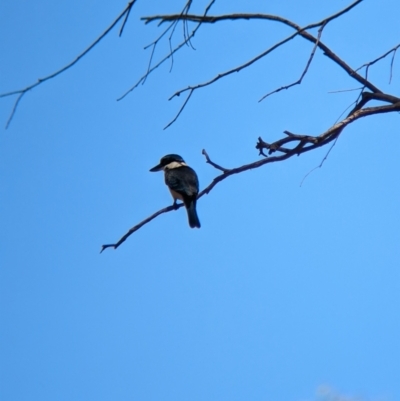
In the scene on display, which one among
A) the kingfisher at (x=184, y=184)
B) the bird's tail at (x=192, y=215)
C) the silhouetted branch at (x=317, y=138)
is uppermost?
the kingfisher at (x=184, y=184)

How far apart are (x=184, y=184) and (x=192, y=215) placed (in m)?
0.52

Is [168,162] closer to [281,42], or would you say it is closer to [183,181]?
[183,181]

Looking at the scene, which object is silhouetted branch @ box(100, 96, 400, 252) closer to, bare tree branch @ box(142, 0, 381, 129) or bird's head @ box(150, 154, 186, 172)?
bare tree branch @ box(142, 0, 381, 129)

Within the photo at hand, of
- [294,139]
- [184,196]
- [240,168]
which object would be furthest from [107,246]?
[184,196]

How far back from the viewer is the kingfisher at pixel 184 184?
8.02 metres

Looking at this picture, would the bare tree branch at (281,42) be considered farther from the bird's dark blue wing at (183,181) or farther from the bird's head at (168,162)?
the bird's head at (168,162)

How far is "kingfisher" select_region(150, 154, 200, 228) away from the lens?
26.3 ft

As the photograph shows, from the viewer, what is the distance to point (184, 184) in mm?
8359

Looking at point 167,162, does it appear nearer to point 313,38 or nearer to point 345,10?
point 313,38

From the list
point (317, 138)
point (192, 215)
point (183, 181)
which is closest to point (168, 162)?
point (183, 181)

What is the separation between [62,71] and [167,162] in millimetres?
7110

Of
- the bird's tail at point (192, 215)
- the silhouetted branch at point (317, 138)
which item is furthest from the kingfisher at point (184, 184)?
the silhouetted branch at point (317, 138)

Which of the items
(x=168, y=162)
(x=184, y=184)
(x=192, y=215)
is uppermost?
(x=168, y=162)

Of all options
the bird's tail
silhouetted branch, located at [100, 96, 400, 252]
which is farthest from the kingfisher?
silhouetted branch, located at [100, 96, 400, 252]
